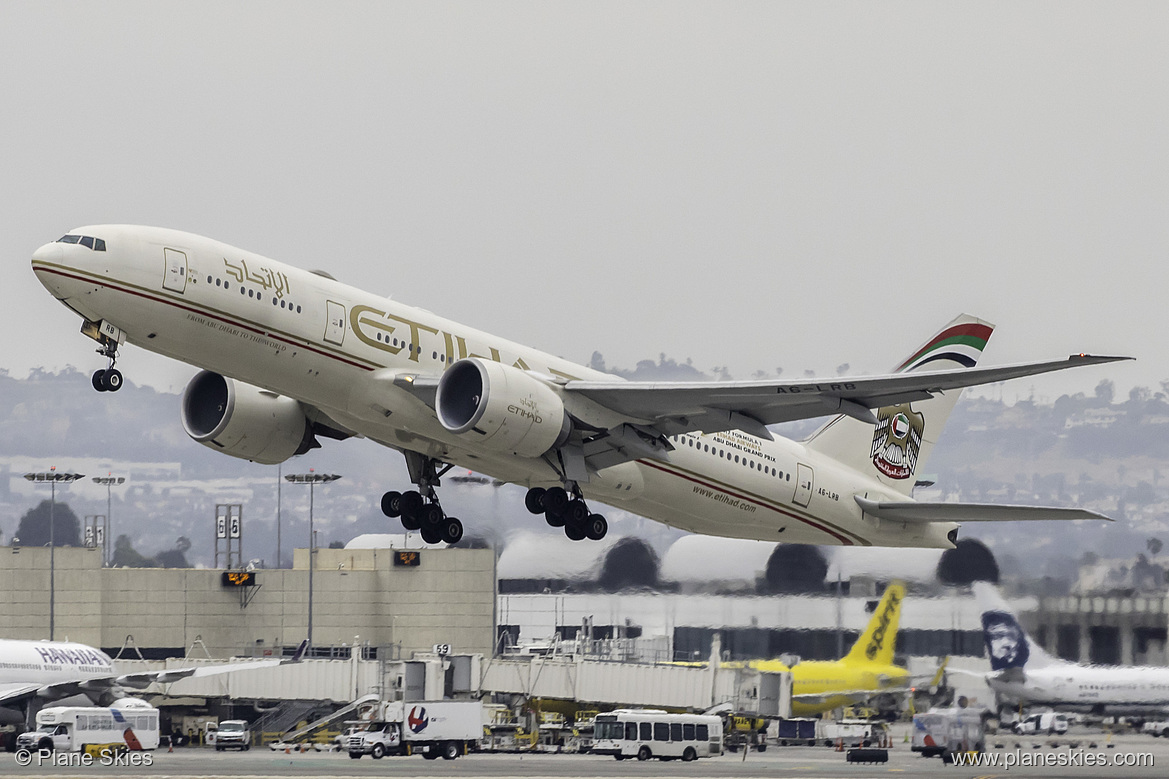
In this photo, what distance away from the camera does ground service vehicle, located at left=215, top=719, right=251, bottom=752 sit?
51.5 metres

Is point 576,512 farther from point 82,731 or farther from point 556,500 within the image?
point 82,731

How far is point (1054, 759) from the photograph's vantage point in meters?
42.9

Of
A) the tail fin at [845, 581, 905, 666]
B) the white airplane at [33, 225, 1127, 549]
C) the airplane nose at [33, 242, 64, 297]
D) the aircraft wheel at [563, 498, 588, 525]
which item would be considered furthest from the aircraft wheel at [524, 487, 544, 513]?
the tail fin at [845, 581, 905, 666]

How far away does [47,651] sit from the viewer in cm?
5253

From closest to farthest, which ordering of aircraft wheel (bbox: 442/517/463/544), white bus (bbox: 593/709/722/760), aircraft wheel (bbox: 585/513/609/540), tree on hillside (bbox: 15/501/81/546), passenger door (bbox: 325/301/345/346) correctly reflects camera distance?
passenger door (bbox: 325/301/345/346) < aircraft wheel (bbox: 585/513/609/540) < aircraft wheel (bbox: 442/517/463/544) < white bus (bbox: 593/709/722/760) < tree on hillside (bbox: 15/501/81/546)

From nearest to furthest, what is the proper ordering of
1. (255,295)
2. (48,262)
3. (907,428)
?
1. (48,262)
2. (255,295)
3. (907,428)

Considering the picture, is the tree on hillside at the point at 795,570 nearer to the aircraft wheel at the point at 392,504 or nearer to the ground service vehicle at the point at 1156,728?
the ground service vehicle at the point at 1156,728

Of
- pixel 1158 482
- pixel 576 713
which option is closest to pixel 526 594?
pixel 576 713

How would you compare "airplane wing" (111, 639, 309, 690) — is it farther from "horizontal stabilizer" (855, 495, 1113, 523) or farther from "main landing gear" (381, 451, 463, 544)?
"horizontal stabilizer" (855, 495, 1113, 523)

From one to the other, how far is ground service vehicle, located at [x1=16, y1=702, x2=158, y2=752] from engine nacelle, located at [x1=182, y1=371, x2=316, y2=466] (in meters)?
16.0

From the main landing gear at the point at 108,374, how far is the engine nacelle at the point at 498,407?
578 centimetres

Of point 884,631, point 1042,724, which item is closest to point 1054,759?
point 1042,724

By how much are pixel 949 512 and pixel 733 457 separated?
18.2ft

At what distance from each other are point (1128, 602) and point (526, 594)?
80.3 ft
